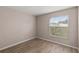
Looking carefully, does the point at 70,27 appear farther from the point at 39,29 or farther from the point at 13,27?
the point at 13,27

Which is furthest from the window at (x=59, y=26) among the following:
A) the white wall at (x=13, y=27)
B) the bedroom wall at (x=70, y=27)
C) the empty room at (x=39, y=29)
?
the white wall at (x=13, y=27)

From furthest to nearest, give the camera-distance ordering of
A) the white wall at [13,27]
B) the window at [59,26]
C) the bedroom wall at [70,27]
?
1. the window at [59,26]
2. the bedroom wall at [70,27]
3. the white wall at [13,27]

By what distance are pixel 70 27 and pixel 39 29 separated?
67.2 inches

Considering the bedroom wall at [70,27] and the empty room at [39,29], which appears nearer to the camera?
the empty room at [39,29]

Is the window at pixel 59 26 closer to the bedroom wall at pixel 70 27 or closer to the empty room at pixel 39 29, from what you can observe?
the empty room at pixel 39 29

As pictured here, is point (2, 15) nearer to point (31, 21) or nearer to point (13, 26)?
point (13, 26)

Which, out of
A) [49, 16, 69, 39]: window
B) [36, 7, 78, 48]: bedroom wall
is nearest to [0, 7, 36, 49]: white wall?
[36, 7, 78, 48]: bedroom wall

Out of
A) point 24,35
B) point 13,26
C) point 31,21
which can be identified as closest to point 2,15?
point 13,26

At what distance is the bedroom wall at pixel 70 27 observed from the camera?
216 centimetres
